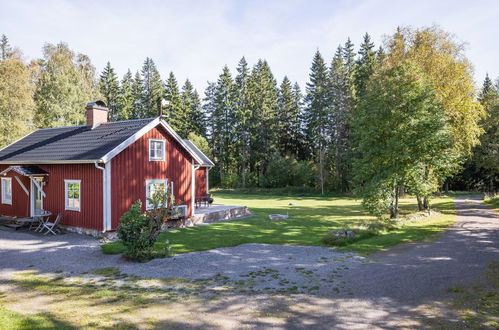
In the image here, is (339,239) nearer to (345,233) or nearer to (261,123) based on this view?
(345,233)

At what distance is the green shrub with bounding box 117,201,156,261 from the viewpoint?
1055 cm

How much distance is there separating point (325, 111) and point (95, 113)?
32692 mm

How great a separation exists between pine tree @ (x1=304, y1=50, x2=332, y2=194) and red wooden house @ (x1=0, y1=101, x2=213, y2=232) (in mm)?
28167

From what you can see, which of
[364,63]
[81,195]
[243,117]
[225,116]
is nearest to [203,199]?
[81,195]

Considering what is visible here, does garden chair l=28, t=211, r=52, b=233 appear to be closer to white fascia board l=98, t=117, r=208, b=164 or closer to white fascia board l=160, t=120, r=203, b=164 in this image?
white fascia board l=98, t=117, r=208, b=164

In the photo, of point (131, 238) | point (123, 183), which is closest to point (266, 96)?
point (123, 183)

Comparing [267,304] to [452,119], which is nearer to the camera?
[267,304]

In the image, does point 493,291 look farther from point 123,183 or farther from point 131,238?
point 123,183

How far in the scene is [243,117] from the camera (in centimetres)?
5012

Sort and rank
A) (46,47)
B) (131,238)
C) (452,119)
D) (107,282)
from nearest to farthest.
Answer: (107,282), (131,238), (452,119), (46,47)

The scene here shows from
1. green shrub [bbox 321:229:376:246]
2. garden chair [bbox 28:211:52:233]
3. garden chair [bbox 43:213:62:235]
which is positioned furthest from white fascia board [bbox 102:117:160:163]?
green shrub [bbox 321:229:376:246]

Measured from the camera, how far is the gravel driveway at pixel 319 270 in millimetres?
6473

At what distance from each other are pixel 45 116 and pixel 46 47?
8594 millimetres

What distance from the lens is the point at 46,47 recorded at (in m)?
36.7
